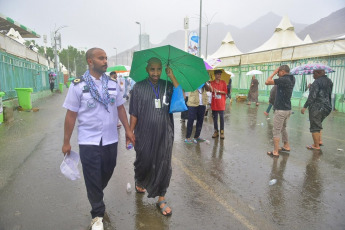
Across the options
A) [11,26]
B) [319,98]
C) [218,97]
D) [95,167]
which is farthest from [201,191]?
[11,26]

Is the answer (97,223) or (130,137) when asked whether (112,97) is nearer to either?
(130,137)

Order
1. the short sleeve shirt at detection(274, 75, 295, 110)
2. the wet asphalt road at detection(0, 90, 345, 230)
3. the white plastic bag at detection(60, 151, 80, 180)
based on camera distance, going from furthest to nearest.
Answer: the short sleeve shirt at detection(274, 75, 295, 110) → the wet asphalt road at detection(0, 90, 345, 230) → the white plastic bag at detection(60, 151, 80, 180)

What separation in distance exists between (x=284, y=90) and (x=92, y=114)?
3999 millimetres

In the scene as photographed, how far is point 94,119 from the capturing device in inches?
96.5

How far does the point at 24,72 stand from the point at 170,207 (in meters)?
15.9

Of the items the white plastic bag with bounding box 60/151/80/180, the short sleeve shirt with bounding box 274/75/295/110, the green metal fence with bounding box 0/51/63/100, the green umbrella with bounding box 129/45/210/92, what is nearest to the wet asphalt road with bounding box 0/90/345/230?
the white plastic bag with bounding box 60/151/80/180

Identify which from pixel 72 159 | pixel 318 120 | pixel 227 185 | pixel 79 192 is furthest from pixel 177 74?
pixel 318 120

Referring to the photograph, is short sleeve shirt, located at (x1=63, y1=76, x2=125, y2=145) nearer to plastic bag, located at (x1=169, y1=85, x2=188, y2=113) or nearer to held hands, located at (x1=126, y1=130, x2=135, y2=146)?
held hands, located at (x1=126, y1=130, x2=135, y2=146)

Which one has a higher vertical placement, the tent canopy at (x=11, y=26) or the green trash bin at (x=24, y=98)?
the tent canopy at (x=11, y=26)

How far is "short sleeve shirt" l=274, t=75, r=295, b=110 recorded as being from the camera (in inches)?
191

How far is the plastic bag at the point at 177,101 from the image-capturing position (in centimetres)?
283

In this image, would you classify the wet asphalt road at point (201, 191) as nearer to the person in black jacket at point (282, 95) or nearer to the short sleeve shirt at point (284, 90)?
the person in black jacket at point (282, 95)

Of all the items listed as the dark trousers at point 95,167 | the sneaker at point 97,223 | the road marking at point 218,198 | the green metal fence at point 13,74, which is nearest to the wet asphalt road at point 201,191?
the road marking at point 218,198

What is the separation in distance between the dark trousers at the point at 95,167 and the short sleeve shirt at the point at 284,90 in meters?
3.70
